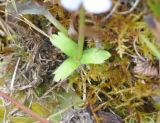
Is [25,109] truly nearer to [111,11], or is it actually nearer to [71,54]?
[71,54]

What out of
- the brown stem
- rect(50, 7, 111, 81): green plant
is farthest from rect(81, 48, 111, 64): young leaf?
the brown stem

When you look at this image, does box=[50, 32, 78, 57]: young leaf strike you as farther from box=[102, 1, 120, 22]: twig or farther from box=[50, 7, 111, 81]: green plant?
box=[102, 1, 120, 22]: twig

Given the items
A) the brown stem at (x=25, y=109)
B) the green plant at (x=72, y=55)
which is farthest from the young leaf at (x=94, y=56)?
the brown stem at (x=25, y=109)

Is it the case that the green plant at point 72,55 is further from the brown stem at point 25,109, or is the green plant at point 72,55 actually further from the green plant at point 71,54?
the brown stem at point 25,109

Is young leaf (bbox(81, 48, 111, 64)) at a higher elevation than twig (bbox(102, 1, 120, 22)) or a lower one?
lower

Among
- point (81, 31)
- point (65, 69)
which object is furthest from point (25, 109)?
point (81, 31)
